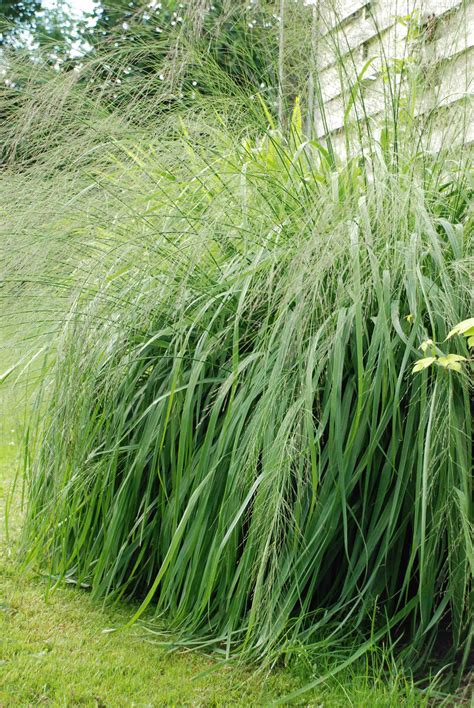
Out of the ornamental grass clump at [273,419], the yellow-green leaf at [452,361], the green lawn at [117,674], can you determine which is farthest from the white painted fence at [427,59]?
the green lawn at [117,674]

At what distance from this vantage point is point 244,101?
8.57ft

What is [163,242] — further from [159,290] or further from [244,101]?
[244,101]

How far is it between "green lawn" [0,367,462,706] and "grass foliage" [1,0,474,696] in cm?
6

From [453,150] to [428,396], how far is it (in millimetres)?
892

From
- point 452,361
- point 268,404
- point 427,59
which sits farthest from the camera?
point 427,59

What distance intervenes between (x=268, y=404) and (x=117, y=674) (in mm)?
719

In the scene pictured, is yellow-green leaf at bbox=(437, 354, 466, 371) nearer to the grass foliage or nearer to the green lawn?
the grass foliage

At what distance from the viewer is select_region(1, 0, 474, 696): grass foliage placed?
180 cm

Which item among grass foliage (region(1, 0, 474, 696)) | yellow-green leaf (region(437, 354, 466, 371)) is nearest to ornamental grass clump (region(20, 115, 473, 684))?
grass foliage (region(1, 0, 474, 696))

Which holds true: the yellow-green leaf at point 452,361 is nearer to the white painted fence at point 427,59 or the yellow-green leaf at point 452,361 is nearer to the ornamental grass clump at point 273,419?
the ornamental grass clump at point 273,419

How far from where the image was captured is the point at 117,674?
A: 1868 millimetres

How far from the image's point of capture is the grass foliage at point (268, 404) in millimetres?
1796

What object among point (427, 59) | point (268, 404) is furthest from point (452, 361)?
point (427, 59)

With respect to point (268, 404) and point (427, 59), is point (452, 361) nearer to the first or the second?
point (268, 404)
